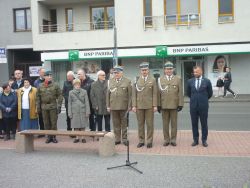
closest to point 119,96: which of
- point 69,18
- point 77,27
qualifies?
→ point 77,27

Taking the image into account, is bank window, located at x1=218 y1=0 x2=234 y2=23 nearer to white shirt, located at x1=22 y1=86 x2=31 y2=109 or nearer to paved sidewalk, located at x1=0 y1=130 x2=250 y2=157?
paved sidewalk, located at x1=0 y1=130 x2=250 y2=157

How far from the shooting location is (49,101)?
10.1 m

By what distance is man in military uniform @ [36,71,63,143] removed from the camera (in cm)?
1011

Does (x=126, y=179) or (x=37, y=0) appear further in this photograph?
(x=37, y=0)

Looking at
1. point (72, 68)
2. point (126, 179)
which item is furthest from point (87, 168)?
point (72, 68)

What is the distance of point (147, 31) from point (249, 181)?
65.8ft

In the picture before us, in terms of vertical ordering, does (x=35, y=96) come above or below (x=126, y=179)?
above

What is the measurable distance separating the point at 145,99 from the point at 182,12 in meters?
17.3

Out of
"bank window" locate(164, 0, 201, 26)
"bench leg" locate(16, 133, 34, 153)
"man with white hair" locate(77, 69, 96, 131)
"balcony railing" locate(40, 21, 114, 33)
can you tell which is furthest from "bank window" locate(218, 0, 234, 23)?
"bench leg" locate(16, 133, 34, 153)

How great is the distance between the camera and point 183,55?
2516 centimetres

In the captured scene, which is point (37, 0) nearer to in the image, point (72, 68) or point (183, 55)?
point (72, 68)

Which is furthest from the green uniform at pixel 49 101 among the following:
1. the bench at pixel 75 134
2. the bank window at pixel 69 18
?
the bank window at pixel 69 18

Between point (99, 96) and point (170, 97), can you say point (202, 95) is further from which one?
point (99, 96)

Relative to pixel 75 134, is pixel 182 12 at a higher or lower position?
higher
